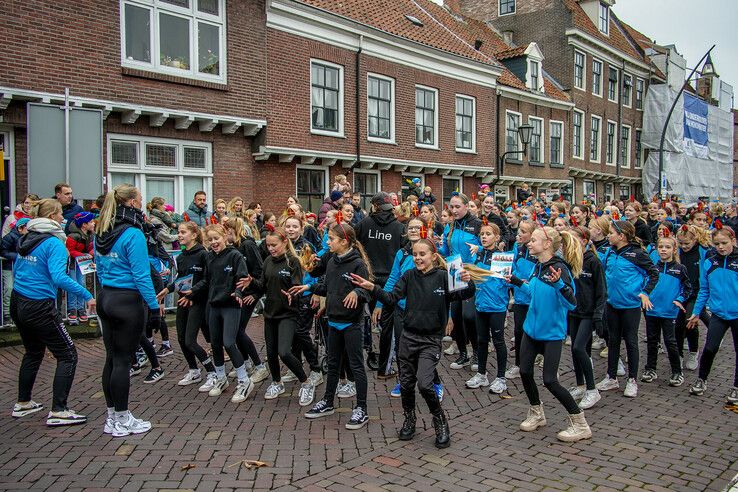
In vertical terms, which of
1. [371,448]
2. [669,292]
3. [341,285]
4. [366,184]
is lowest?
[371,448]

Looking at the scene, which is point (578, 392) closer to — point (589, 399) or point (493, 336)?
Answer: point (589, 399)

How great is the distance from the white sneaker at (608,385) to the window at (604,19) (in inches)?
1171

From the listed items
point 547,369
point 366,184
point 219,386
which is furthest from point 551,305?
point 366,184

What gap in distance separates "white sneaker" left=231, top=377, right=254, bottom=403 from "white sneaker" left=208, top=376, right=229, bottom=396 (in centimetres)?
22

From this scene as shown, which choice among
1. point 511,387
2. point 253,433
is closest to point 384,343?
point 511,387

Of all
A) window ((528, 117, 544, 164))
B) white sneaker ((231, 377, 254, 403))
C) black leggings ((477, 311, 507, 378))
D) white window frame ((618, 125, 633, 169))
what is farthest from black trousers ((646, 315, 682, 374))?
white window frame ((618, 125, 633, 169))

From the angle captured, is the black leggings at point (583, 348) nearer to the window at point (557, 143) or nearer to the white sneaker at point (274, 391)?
the white sneaker at point (274, 391)

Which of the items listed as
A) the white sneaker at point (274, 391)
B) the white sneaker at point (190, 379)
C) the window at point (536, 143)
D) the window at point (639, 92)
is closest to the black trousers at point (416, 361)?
the white sneaker at point (274, 391)

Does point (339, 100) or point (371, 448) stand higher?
point (339, 100)

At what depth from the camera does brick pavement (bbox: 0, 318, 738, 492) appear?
441 centimetres

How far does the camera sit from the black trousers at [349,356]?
18.3 ft

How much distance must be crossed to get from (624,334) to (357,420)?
327cm

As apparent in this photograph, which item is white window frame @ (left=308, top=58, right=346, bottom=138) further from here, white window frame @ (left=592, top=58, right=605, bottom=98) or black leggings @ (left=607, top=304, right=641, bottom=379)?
white window frame @ (left=592, top=58, right=605, bottom=98)

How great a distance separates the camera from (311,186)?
53.4 feet
